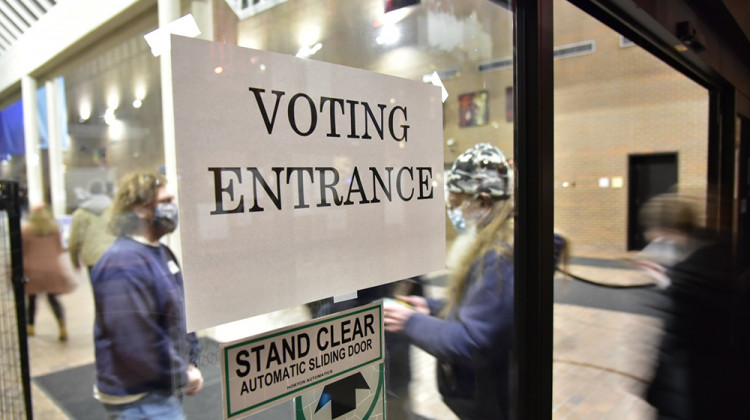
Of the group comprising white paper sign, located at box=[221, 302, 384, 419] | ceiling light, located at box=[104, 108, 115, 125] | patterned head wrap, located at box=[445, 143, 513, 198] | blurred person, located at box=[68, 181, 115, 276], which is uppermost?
ceiling light, located at box=[104, 108, 115, 125]

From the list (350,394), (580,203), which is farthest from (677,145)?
(350,394)

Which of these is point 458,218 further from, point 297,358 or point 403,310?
point 297,358

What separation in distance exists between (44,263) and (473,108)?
2595 millimetres

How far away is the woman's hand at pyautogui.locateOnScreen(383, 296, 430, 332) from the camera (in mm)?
1287

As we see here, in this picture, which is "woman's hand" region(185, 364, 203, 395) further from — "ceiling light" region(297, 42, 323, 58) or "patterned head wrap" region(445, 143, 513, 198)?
"patterned head wrap" region(445, 143, 513, 198)

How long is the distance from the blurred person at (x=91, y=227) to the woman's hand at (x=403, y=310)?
3.00 feet

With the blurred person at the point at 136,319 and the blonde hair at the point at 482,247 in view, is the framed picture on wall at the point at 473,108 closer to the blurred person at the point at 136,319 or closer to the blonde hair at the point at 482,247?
the blonde hair at the point at 482,247

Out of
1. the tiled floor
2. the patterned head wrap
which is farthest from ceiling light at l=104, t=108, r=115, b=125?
the tiled floor

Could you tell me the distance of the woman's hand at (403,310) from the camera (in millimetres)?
1287

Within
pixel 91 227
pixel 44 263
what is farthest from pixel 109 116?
pixel 44 263

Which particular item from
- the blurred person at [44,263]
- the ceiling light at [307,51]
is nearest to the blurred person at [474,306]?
the ceiling light at [307,51]

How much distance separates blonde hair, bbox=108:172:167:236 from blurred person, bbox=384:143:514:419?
930 millimetres

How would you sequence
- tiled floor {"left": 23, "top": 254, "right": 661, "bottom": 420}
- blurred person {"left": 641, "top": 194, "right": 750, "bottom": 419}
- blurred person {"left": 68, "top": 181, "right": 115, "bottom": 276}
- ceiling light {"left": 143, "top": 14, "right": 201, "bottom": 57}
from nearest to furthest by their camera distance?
ceiling light {"left": 143, "top": 14, "right": 201, "bottom": 57} → blurred person {"left": 68, "top": 181, "right": 115, "bottom": 276} → blurred person {"left": 641, "top": 194, "right": 750, "bottom": 419} → tiled floor {"left": 23, "top": 254, "right": 661, "bottom": 420}

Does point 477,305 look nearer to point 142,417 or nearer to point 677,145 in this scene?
point 142,417
